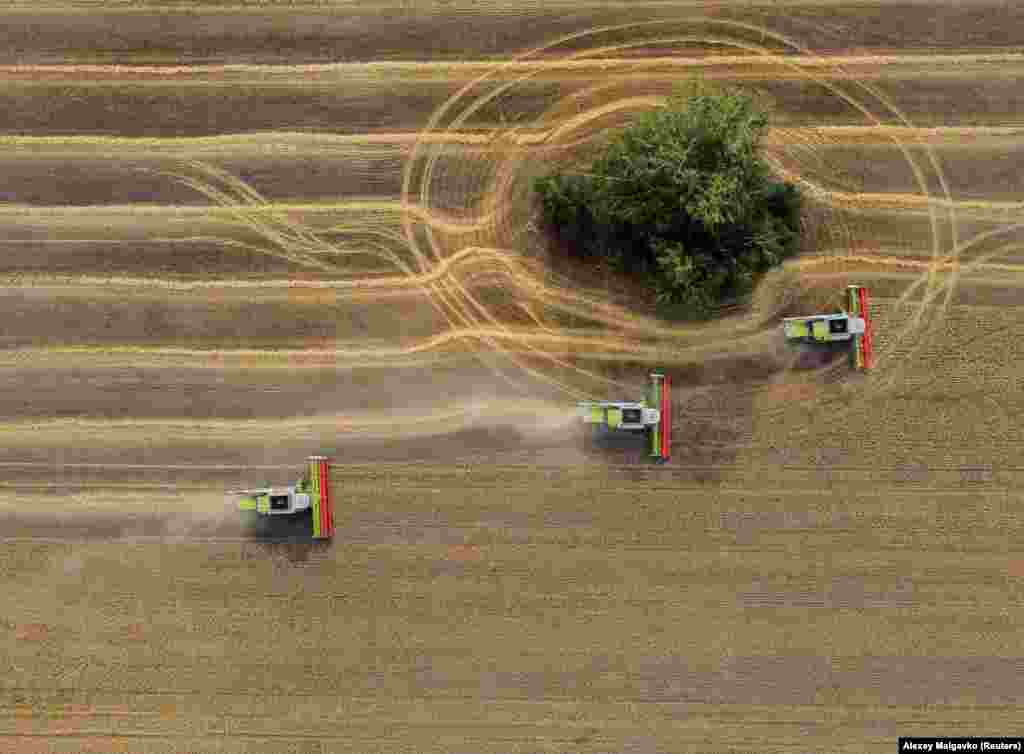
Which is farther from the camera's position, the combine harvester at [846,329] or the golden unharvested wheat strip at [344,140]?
the golden unharvested wheat strip at [344,140]

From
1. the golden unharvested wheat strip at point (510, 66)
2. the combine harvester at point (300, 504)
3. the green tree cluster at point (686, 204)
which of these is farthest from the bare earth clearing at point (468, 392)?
the green tree cluster at point (686, 204)

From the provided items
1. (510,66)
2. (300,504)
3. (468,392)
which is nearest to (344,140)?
(510,66)

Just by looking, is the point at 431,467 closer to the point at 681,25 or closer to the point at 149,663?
the point at 149,663

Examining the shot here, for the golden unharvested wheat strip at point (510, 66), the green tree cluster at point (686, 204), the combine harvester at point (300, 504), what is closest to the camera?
the green tree cluster at point (686, 204)

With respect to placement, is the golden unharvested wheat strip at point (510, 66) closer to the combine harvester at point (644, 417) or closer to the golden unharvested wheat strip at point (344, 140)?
the golden unharvested wheat strip at point (344, 140)

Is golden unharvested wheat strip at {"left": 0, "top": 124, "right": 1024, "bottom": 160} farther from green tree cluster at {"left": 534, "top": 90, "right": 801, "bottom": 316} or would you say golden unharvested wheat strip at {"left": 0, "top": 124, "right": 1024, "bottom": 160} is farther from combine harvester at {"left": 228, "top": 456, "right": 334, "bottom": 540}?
combine harvester at {"left": 228, "top": 456, "right": 334, "bottom": 540}

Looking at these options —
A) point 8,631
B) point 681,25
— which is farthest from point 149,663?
point 681,25

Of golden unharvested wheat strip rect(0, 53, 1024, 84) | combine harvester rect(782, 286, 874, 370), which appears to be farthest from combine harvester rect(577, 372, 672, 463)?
golden unharvested wheat strip rect(0, 53, 1024, 84)
